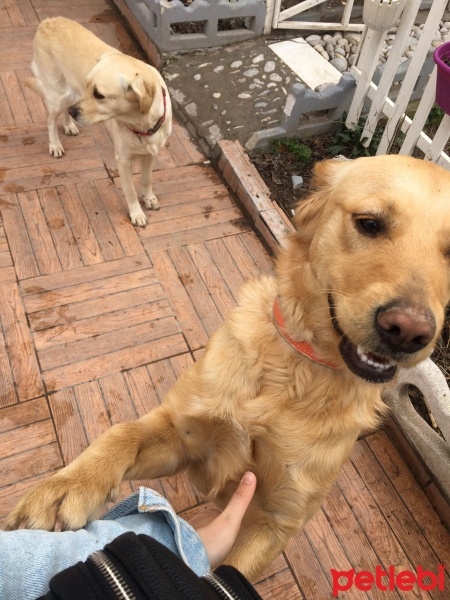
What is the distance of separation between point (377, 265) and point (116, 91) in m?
2.12

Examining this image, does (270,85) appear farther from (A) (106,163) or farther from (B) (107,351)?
(B) (107,351)

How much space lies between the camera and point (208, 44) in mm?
4348

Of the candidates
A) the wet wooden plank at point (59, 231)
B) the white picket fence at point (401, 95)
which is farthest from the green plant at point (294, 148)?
the wet wooden plank at point (59, 231)

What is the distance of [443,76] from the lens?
2617 millimetres

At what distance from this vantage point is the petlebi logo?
2.01 meters

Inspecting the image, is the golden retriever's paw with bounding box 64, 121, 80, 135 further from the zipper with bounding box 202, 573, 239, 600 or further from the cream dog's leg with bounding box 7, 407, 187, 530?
the zipper with bounding box 202, 573, 239, 600

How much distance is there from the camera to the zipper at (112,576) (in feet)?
2.53

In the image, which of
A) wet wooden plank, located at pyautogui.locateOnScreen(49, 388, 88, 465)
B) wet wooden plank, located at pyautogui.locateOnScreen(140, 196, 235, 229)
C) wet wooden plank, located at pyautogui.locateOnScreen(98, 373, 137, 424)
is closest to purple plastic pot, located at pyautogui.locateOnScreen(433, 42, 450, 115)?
wet wooden plank, located at pyautogui.locateOnScreen(140, 196, 235, 229)

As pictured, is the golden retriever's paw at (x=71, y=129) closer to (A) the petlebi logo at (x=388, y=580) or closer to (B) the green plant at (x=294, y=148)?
(B) the green plant at (x=294, y=148)

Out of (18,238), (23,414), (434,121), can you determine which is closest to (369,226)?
(23,414)

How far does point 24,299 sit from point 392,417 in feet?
7.26

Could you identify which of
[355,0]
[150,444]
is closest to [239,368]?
[150,444]

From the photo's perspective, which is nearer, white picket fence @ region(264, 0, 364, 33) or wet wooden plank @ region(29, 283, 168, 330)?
wet wooden plank @ region(29, 283, 168, 330)

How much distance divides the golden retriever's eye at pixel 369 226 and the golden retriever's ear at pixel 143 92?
181cm
